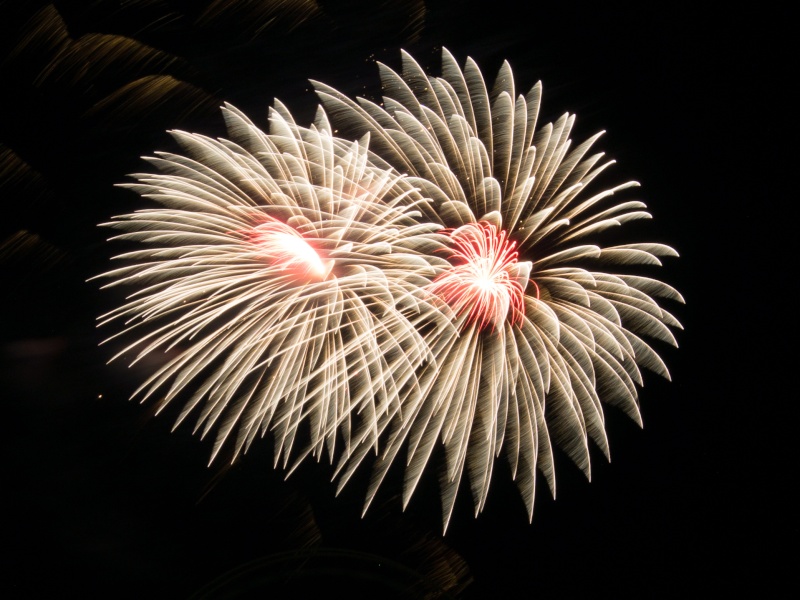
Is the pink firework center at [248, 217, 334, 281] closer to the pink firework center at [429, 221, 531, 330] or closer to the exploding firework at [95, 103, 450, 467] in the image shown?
the exploding firework at [95, 103, 450, 467]

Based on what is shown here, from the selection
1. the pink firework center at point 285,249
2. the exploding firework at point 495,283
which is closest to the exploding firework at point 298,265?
the pink firework center at point 285,249

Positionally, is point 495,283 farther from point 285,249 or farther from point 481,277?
point 285,249

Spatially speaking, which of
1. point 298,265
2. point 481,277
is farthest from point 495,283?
point 298,265

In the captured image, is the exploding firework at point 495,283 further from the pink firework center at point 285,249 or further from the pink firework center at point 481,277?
the pink firework center at point 285,249

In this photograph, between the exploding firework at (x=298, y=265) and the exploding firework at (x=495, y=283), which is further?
the exploding firework at (x=495, y=283)

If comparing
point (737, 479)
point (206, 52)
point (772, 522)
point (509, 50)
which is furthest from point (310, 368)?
point (772, 522)

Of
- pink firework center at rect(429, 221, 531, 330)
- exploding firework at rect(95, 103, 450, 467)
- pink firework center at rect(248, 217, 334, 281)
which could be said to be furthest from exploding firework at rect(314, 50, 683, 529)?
pink firework center at rect(248, 217, 334, 281)
